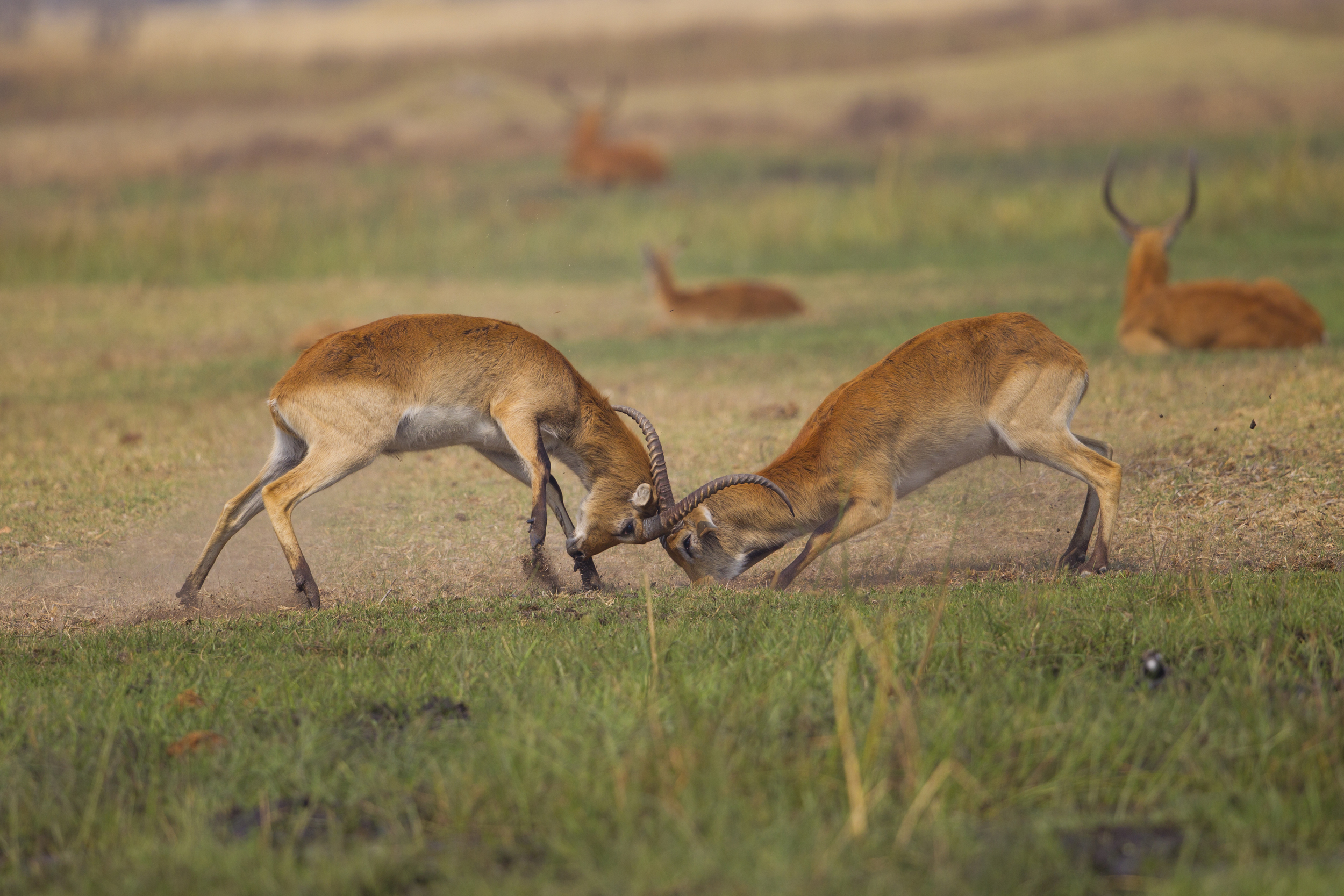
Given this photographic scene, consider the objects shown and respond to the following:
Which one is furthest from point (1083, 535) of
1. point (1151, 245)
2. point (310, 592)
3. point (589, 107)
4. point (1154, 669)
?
point (589, 107)

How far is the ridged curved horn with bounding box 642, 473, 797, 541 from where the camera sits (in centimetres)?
561

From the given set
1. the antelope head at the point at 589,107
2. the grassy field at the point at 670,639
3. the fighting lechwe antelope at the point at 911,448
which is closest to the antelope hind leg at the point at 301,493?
the grassy field at the point at 670,639

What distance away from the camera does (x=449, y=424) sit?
611cm

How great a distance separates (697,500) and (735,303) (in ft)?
25.6

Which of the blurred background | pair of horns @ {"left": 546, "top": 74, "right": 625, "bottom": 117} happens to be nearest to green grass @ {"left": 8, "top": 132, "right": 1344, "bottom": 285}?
the blurred background

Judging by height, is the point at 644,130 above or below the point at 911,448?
below

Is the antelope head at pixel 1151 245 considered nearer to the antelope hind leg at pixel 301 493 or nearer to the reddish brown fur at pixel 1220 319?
the reddish brown fur at pixel 1220 319

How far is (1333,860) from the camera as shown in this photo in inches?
120

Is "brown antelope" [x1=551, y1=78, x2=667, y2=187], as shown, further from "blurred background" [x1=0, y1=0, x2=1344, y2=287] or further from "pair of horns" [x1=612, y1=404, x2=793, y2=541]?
"pair of horns" [x1=612, y1=404, x2=793, y2=541]

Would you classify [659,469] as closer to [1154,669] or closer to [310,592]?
[310,592]

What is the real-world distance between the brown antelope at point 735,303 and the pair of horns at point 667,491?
23.9ft

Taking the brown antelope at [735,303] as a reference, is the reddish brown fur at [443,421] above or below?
above

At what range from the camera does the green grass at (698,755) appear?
3.04 meters

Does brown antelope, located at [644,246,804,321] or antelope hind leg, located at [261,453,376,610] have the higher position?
antelope hind leg, located at [261,453,376,610]
